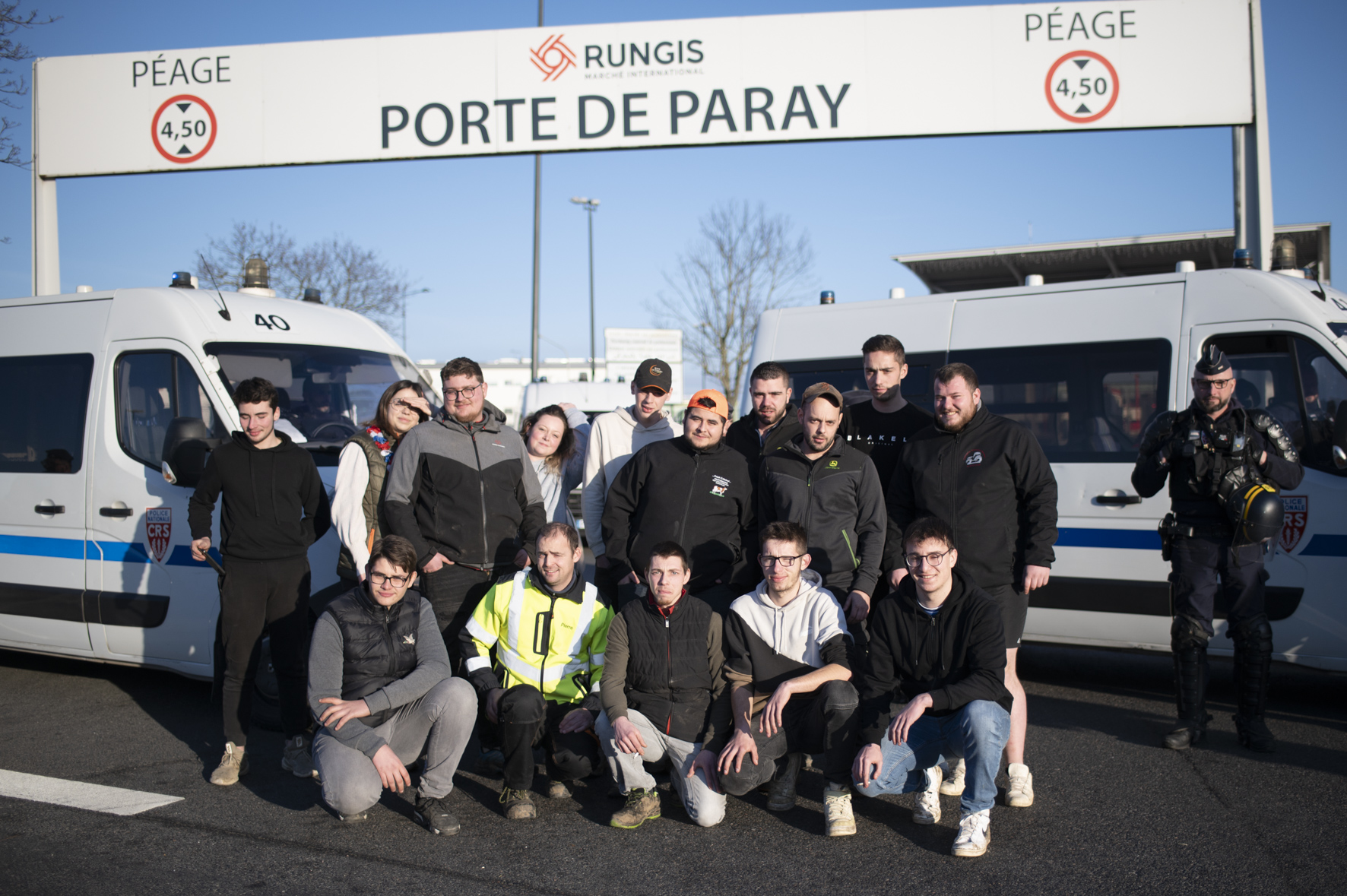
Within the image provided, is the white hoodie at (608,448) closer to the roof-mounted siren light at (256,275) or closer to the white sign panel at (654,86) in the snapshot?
the roof-mounted siren light at (256,275)

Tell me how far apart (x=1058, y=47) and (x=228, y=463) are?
7.22m

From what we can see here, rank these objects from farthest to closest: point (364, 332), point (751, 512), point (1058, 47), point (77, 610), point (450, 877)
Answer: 1. point (1058, 47)
2. point (364, 332)
3. point (77, 610)
4. point (751, 512)
5. point (450, 877)

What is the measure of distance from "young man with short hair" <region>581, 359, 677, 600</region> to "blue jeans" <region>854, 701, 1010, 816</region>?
1857mm

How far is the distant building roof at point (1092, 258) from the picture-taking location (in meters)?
11.6

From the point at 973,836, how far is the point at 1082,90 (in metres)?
6.71

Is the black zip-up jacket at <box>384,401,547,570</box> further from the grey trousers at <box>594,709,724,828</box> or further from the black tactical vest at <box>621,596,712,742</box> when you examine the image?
the grey trousers at <box>594,709,724,828</box>

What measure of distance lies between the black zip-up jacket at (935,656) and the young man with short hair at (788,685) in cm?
12

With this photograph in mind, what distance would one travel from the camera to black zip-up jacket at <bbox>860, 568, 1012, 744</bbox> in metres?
3.87

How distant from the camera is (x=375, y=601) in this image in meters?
4.31

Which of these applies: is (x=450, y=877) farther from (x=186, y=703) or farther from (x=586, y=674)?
(x=186, y=703)

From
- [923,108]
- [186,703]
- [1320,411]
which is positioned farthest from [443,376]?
[923,108]

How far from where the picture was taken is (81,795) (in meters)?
4.37

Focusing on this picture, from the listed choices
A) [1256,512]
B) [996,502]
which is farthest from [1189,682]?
[996,502]

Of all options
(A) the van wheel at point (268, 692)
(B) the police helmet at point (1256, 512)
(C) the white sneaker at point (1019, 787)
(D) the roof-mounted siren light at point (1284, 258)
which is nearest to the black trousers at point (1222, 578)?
(B) the police helmet at point (1256, 512)
